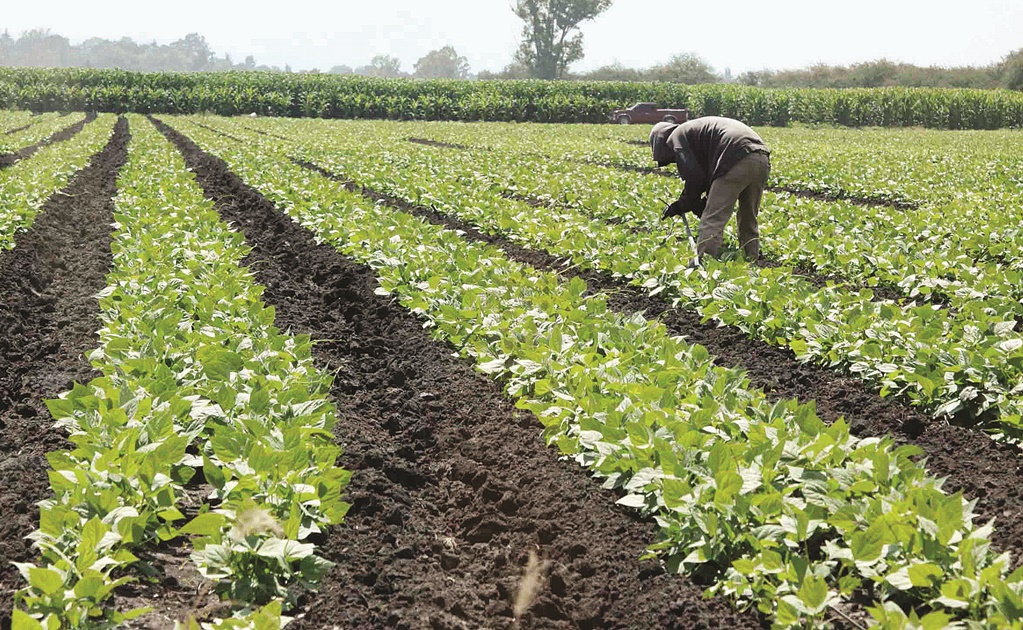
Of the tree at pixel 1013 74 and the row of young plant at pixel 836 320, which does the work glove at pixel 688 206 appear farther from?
the tree at pixel 1013 74

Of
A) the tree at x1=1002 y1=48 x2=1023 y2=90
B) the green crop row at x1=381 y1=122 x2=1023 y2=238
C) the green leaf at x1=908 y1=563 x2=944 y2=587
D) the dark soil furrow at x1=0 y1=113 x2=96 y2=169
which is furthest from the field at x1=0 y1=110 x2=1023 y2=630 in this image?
the tree at x1=1002 y1=48 x2=1023 y2=90

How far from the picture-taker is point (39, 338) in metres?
6.51

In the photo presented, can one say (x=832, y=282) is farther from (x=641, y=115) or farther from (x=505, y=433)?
(x=641, y=115)

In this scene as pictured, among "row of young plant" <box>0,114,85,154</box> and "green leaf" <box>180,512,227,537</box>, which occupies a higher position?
"row of young plant" <box>0,114,85,154</box>

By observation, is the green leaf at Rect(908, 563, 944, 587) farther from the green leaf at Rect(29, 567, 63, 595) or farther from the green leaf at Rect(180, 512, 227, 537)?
the green leaf at Rect(29, 567, 63, 595)

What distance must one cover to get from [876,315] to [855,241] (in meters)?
3.41

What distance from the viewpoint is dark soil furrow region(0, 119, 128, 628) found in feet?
12.2

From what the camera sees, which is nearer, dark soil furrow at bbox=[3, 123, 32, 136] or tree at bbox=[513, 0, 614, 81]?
dark soil furrow at bbox=[3, 123, 32, 136]

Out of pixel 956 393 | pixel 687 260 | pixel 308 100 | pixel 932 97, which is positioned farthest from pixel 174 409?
pixel 932 97

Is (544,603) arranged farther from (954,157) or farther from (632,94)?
(632,94)

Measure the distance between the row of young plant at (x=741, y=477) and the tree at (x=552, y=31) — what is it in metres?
89.7

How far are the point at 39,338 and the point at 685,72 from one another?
78509 millimetres

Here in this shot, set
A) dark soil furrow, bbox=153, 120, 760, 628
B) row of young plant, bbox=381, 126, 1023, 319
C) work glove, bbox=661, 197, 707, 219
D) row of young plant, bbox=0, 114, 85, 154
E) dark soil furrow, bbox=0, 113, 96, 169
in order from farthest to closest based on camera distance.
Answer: row of young plant, bbox=0, 114, 85, 154, dark soil furrow, bbox=0, 113, 96, 169, work glove, bbox=661, 197, 707, 219, row of young plant, bbox=381, 126, 1023, 319, dark soil furrow, bbox=153, 120, 760, 628

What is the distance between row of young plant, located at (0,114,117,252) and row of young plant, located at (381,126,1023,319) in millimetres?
6883
